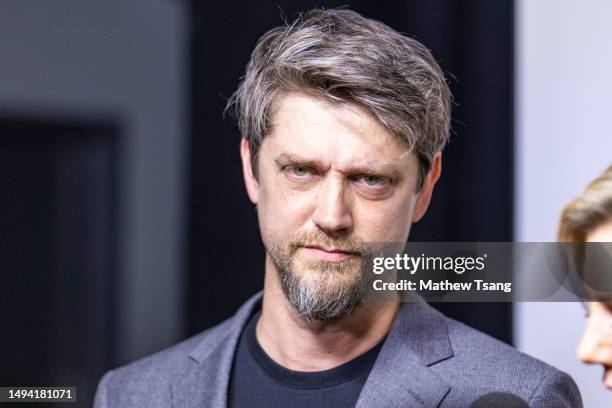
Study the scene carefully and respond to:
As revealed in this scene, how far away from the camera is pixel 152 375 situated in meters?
1.26

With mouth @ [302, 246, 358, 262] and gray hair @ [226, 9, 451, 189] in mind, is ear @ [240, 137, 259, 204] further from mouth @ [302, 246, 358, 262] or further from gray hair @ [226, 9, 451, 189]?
mouth @ [302, 246, 358, 262]

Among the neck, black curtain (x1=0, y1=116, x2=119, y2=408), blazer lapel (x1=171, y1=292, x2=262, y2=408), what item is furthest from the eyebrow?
black curtain (x1=0, y1=116, x2=119, y2=408)

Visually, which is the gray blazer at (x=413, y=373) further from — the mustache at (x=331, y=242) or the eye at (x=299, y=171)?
the eye at (x=299, y=171)

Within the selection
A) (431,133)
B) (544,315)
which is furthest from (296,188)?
(544,315)

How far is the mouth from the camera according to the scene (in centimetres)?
110

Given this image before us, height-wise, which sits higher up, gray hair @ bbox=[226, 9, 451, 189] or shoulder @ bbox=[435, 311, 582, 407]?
gray hair @ bbox=[226, 9, 451, 189]

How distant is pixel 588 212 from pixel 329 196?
1.00ft

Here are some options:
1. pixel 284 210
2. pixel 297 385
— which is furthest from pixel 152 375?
pixel 284 210

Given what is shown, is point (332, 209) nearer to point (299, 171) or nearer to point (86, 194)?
point (299, 171)

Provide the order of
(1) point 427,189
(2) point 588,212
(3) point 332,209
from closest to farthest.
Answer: (2) point 588,212 < (3) point 332,209 < (1) point 427,189

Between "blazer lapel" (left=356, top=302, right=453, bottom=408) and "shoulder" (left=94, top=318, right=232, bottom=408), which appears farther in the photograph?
"shoulder" (left=94, top=318, right=232, bottom=408)

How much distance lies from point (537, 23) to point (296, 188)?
398 millimetres

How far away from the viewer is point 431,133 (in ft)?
3.75

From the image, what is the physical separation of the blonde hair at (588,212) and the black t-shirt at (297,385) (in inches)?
12.9
